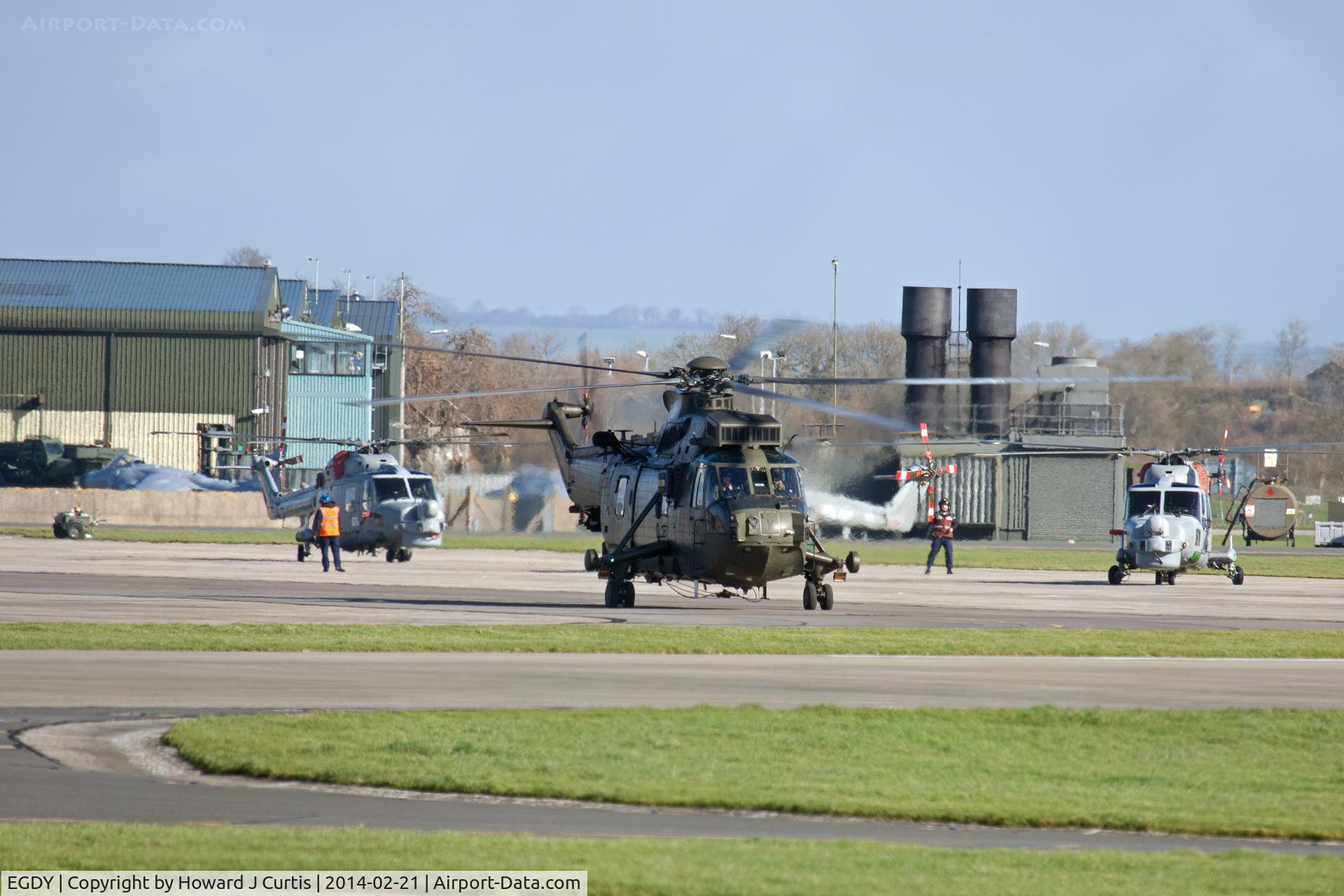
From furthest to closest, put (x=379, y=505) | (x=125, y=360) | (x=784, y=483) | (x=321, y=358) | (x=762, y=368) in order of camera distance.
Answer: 1. (x=321, y=358)
2. (x=762, y=368)
3. (x=125, y=360)
4. (x=379, y=505)
5. (x=784, y=483)

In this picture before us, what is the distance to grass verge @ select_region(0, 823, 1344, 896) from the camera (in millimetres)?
7371

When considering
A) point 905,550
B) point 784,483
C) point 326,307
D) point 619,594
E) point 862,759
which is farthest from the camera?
point 326,307

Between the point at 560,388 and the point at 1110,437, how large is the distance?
4755cm

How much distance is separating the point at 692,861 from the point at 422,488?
3377 cm

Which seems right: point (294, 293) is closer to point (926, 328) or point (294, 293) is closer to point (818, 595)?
point (926, 328)

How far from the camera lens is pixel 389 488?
40.2 meters

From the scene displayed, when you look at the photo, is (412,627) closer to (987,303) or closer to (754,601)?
(754,601)

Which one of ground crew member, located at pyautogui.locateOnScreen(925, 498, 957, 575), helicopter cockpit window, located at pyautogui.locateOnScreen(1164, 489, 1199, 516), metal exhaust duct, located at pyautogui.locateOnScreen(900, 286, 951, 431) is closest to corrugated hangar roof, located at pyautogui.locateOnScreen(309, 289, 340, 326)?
metal exhaust duct, located at pyautogui.locateOnScreen(900, 286, 951, 431)

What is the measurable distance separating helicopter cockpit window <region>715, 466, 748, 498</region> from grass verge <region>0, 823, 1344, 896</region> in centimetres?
1636

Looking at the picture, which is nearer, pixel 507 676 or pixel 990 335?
pixel 507 676

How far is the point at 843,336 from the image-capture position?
317 feet

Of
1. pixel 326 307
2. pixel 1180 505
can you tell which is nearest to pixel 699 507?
pixel 1180 505

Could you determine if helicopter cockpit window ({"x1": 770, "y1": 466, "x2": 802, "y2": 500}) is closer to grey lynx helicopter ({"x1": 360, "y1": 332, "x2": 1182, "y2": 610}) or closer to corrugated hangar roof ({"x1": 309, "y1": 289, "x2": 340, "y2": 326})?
grey lynx helicopter ({"x1": 360, "y1": 332, "x2": 1182, "y2": 610})

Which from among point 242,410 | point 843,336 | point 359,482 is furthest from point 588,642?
point 843,336
